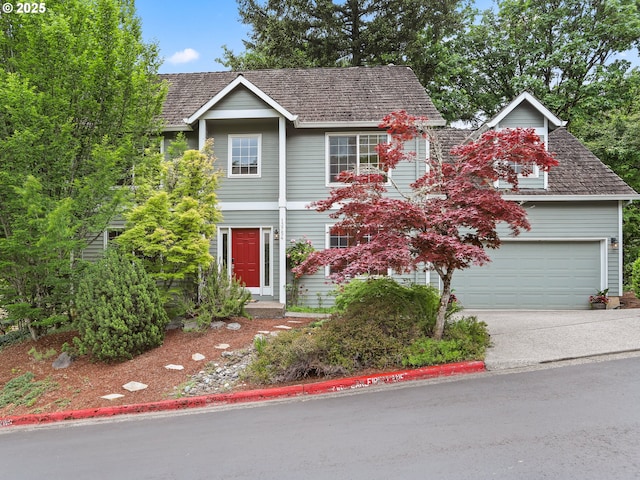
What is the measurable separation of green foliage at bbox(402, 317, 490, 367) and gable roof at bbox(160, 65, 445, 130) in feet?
22.1

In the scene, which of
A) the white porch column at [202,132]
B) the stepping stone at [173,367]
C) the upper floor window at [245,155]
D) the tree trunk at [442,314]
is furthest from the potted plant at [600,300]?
the white porch column at [202,132]

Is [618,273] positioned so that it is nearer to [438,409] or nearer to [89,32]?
[438,409]

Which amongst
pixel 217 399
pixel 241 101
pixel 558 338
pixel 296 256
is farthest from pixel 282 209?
pixel 558 338

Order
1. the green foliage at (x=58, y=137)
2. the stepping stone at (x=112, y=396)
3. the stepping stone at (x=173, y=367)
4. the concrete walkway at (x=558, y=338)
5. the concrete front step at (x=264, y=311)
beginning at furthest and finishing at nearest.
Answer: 1. the concrete front step at (x=264, y=311)
2. the green foliage at (x=58, y=137)
3. the stepping stone at (x=173, y=367)
4. the concrete walkway at (x=558, y=338)
5. the stepping stone at (x=112, y=396)

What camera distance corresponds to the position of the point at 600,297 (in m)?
11.7

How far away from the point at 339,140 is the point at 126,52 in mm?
6070

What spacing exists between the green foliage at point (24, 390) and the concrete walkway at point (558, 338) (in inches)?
274

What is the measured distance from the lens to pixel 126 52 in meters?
8.30

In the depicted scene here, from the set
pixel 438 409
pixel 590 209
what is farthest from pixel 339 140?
pixel 438 409

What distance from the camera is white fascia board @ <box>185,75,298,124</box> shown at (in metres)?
11.3

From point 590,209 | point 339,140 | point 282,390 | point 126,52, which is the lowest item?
point 282,390

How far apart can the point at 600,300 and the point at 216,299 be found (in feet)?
35.7

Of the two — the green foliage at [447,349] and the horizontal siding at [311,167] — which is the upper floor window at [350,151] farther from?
the green foliage at [447,349]

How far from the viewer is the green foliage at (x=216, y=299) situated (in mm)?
8586
